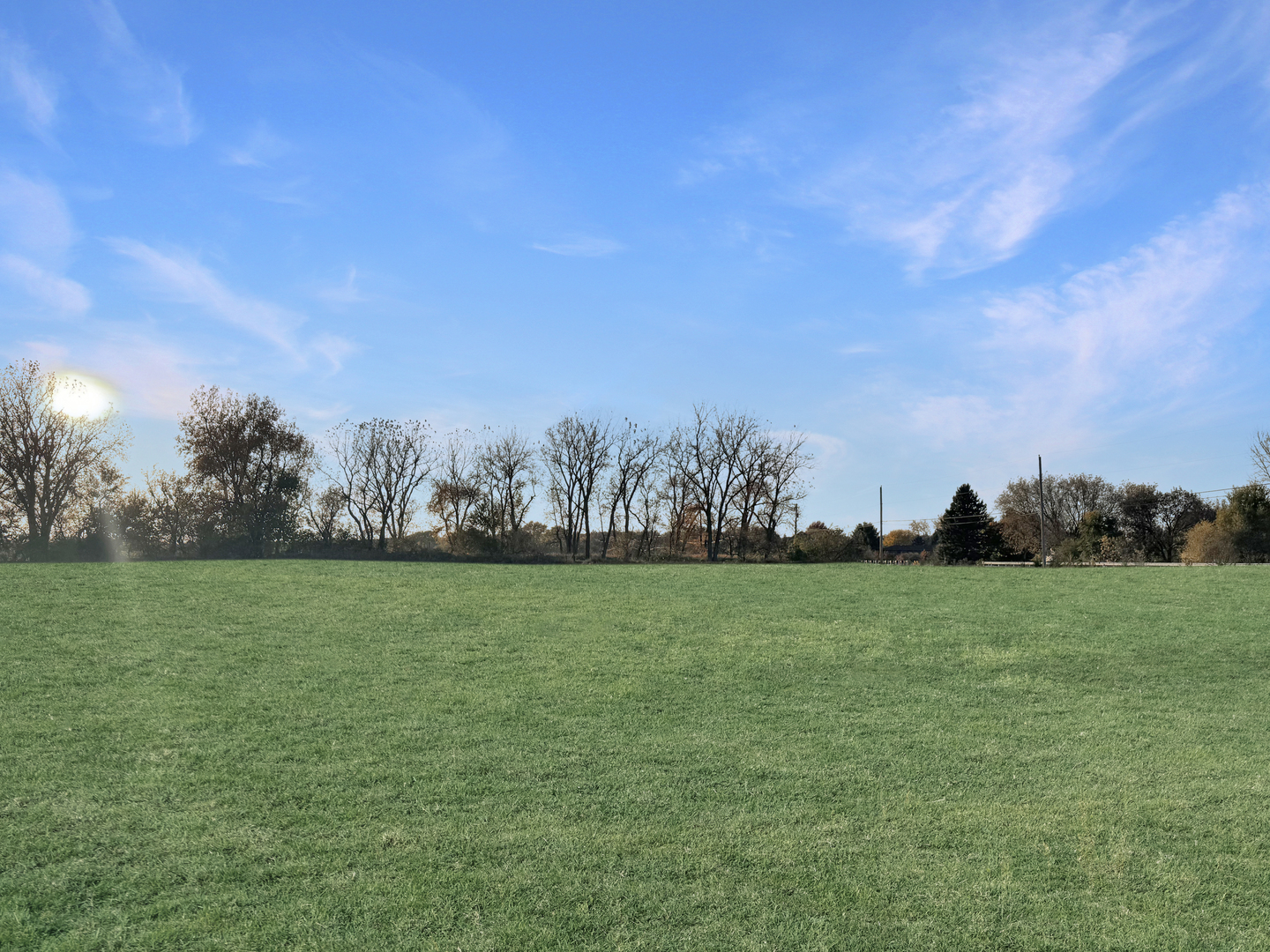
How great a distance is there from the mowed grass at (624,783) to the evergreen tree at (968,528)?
43.0 meters

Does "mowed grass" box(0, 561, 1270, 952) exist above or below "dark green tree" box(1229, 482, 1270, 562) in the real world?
below

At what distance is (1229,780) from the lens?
246 inches

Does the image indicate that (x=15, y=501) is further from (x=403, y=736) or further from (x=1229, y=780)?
(x=1229, y=780)

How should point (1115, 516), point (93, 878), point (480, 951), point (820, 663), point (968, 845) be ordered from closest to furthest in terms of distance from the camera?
point (480, 951)
point (93, 878)
point (968, 845)
point (820, 663)
point (1115, 516)

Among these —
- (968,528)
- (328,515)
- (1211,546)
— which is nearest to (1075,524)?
(968,528)

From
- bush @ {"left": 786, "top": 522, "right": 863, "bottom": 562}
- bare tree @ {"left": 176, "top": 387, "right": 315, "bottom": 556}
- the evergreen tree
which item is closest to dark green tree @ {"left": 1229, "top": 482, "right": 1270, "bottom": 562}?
bush @ {"left": 786, "top": 522, "right": 863, "bottom": 562}

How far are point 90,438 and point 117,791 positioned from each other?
3050cm

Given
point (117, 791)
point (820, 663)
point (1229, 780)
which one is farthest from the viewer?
point (820, 663)

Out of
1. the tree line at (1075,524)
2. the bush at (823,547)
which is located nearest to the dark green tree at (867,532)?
the tree line at (1075,524)

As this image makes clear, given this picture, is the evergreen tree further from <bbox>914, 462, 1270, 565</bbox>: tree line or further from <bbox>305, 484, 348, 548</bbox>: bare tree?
<bbox>305, 484, 348, 548</bbox>: bare tree

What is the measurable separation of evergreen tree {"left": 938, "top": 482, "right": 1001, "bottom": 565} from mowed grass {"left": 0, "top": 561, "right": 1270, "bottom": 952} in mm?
42973

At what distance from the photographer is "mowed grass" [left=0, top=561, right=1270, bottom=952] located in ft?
13.2

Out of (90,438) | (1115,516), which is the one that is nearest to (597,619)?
(90,438)

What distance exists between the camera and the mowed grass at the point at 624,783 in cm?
402
